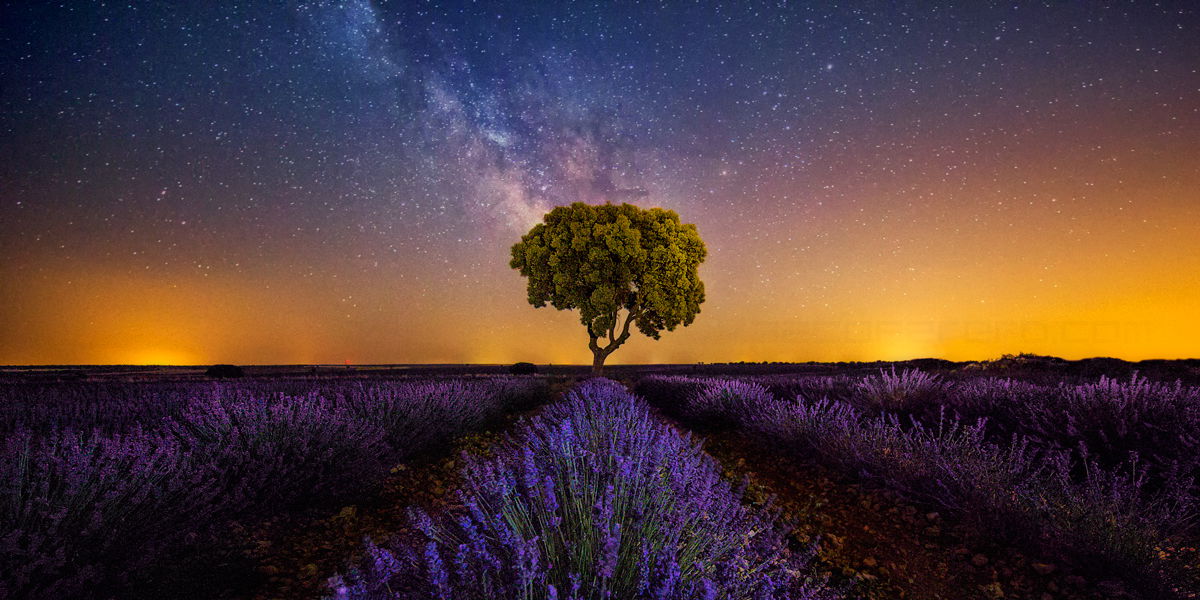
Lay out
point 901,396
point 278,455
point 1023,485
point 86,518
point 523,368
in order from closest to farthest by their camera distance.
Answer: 1. point 86,518
2. point 1023,485
3. point 278,455
4. point 901,396
5. point 523,368

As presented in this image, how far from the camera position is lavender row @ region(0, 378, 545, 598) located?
78.3 inches

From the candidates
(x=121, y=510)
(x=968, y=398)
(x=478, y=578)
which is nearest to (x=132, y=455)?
(x=121, y=510)

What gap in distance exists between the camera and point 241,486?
3.00 metres

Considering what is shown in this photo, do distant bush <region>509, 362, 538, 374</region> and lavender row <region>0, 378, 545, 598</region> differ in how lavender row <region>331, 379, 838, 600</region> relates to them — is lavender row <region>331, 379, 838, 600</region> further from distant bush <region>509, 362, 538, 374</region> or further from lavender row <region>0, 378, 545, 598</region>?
distant bush <region>509, 362, 538, 374</region>

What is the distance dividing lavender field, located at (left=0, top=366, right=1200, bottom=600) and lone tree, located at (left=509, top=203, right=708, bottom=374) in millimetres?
13344

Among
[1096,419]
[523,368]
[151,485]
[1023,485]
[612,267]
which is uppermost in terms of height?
[612,267]

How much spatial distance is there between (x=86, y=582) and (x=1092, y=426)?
6.93m

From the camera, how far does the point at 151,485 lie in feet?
7.80

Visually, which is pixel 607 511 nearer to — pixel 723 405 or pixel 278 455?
pixel 278 455

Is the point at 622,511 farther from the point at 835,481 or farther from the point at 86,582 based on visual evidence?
the point at 835,481

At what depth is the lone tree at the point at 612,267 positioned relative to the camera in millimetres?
18609

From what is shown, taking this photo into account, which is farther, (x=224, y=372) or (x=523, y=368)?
(x=523, y=368)

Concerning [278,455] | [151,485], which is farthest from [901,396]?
[151,485]

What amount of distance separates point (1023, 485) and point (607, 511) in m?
3.19
